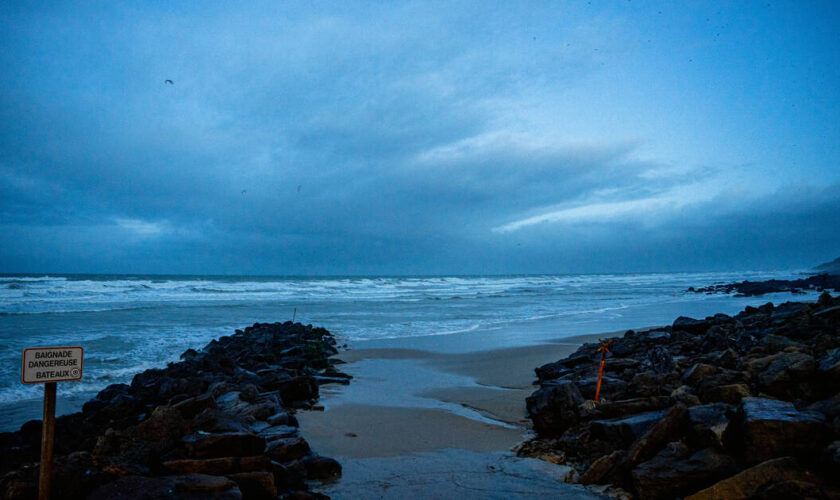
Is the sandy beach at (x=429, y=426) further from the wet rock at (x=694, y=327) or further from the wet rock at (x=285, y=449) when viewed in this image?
the wet rock at (x=694, y=327)

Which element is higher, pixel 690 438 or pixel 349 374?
pixel 690 438

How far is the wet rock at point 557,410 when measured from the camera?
20.9 ft

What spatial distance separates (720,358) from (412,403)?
507cm

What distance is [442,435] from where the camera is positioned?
672cm

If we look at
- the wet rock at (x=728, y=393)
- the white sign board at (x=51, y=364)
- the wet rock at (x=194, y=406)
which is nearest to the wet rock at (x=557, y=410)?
the wet rock at (x=728, y=393)

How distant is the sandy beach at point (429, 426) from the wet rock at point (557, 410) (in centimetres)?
37

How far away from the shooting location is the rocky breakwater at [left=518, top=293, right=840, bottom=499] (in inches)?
149

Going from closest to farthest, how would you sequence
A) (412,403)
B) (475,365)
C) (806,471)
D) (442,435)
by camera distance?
(806,471) → (442,435) → (412,403) → (475,365)

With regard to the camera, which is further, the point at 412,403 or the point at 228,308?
the point at 228,308

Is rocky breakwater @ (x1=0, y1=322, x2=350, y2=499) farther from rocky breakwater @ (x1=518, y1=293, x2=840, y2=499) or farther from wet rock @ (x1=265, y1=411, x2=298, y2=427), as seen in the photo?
rocky breakwater @ (x1=518, y1=293, x2=840, y2=499)

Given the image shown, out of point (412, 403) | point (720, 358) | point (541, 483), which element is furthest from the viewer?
point (412, 403)

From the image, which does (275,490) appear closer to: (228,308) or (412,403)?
(412,403)

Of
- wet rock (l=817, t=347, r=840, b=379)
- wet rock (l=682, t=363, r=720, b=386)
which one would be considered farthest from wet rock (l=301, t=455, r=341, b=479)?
wet rock (l=817, t=347, r=840, b=379)

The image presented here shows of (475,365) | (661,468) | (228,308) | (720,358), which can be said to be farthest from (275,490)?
(228,308)
